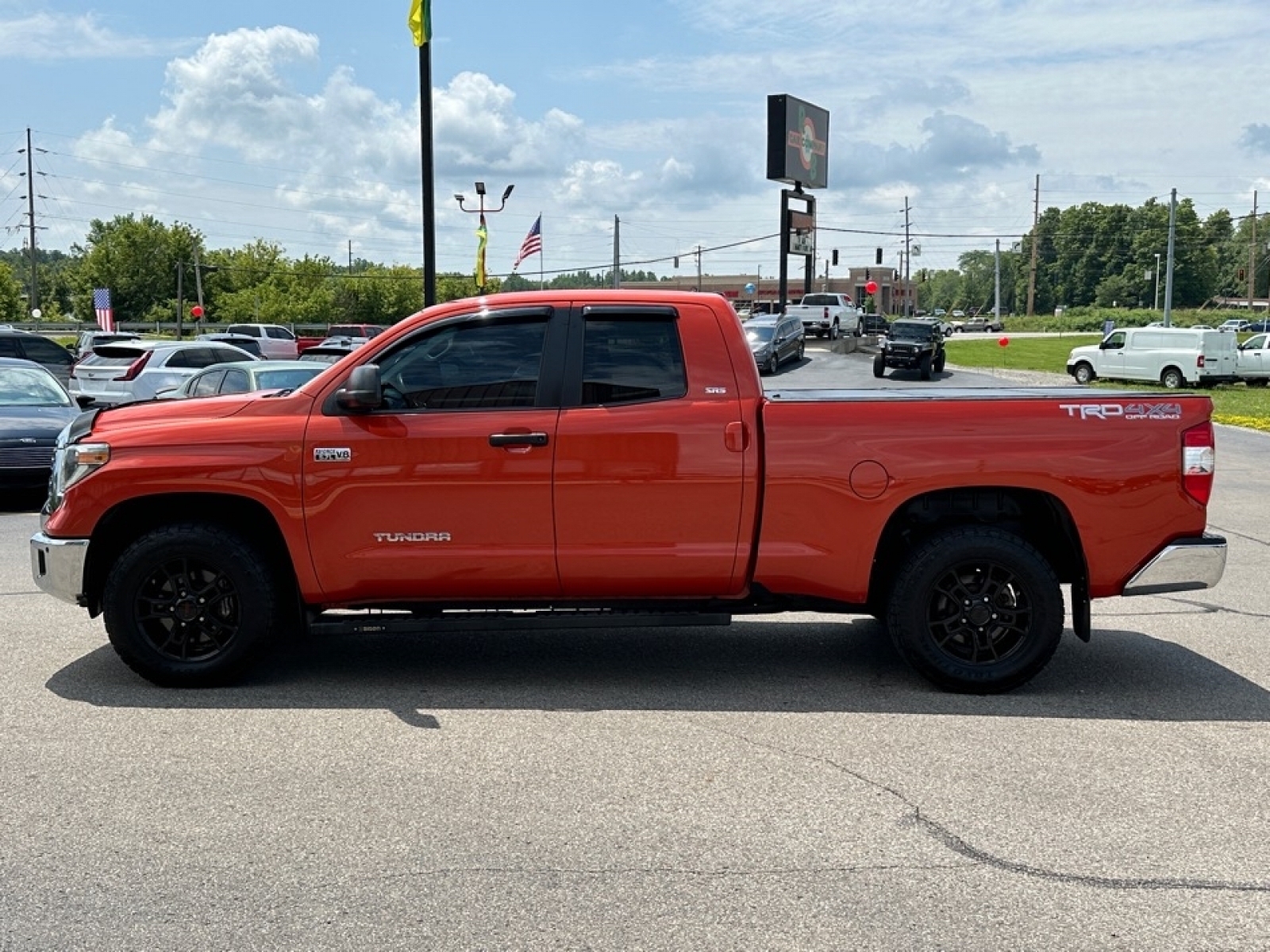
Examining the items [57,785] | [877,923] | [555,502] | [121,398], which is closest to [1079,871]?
[877,923]

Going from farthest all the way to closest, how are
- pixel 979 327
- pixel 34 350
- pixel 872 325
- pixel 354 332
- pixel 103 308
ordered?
pixel 979 327 < pixel 872 325 < pixel 103 308 < pixel 354 332 < pixel 34 350

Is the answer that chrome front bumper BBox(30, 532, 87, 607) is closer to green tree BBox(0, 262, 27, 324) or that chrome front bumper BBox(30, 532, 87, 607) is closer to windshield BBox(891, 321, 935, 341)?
windshield BBox(891, 321, 935, 341)

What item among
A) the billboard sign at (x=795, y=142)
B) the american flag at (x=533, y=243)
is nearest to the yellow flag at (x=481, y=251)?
the american flag at (x=533, y=243)

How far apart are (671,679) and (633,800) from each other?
1718 mm

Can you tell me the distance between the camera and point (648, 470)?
5.82m

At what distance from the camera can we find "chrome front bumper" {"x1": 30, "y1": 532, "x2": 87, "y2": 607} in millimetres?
5898

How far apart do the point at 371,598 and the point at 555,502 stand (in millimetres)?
1053

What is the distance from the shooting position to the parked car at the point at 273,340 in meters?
42.8

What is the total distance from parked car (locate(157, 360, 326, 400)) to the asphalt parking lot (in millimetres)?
8039

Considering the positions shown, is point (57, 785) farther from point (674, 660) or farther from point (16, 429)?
point (16, 429)

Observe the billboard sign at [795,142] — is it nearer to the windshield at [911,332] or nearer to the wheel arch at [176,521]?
the windshield at [911,332]

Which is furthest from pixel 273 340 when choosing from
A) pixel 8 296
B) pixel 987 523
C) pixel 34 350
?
pixel 8 296

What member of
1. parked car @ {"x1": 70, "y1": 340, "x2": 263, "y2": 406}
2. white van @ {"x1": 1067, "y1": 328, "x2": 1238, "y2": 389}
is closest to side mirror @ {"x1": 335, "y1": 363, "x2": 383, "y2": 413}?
parked car @ {"x1": 70, "y1": 340, "x2": 263, "y2": 406}

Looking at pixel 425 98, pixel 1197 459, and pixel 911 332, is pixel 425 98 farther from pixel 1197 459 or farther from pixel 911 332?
pixel 911 332
